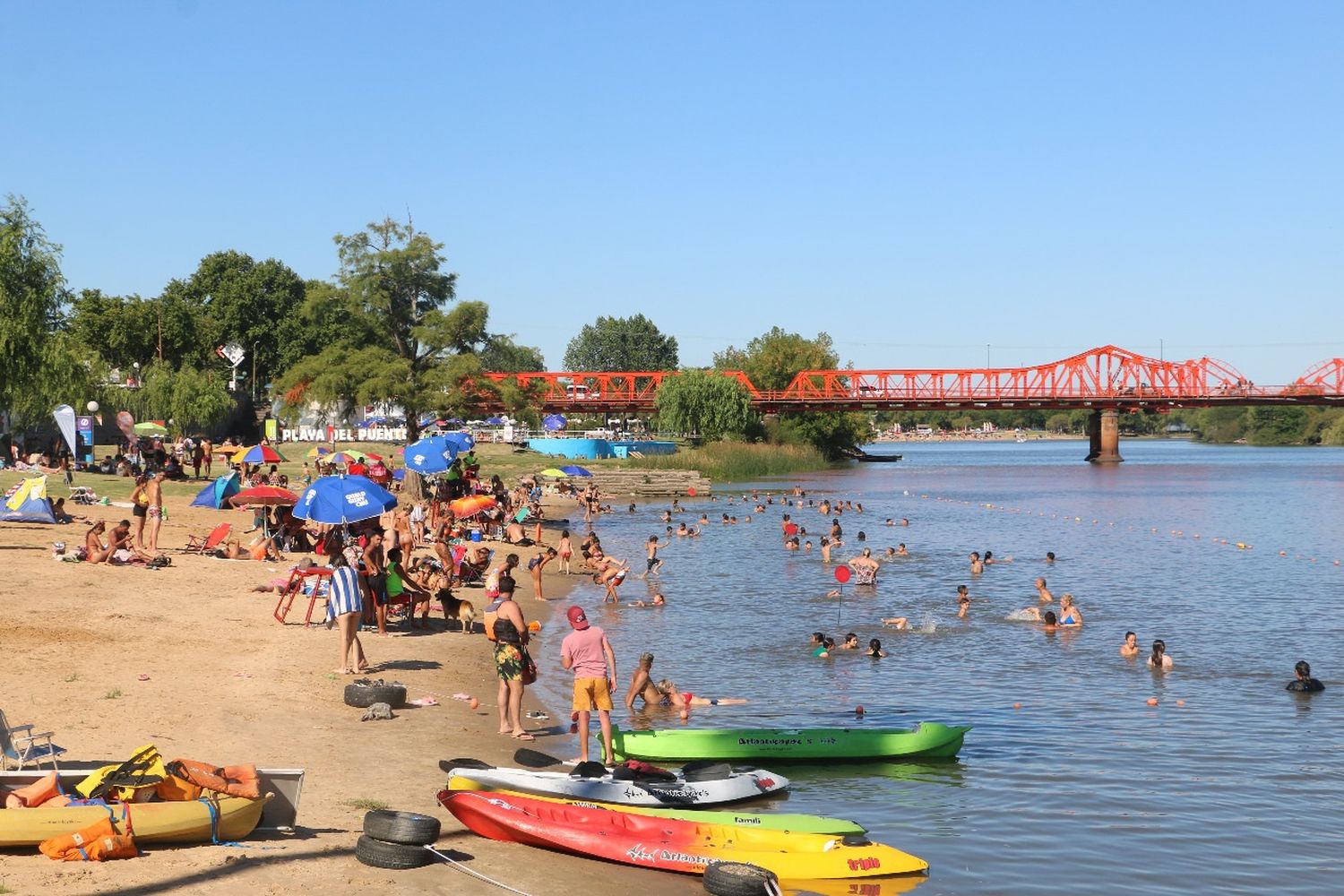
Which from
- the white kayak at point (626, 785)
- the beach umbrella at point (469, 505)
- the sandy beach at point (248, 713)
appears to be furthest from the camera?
the beach umbrella at point (469, 505)

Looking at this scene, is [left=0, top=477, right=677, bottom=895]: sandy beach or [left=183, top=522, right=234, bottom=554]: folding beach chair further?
[left=183, top=522, right=234, bottom=554]: folding beach chair

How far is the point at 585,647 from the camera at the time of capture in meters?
13.1

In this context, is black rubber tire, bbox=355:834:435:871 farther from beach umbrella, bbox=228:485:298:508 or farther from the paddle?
beach umbrella, bbox=228:485:298:508

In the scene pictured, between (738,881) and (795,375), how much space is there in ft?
391

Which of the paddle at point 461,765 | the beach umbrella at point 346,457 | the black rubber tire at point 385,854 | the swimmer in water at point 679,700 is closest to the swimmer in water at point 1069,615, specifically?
the swimmer in water at point 679,700

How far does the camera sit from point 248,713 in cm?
1320

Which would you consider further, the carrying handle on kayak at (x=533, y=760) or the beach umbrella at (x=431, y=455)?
the beach umbrella at (x=431, y=455)

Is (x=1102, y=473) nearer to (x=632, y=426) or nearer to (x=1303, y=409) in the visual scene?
(x=632, y=426)

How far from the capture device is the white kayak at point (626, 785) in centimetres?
1108

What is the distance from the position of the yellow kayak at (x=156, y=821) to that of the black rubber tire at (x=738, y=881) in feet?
11.4

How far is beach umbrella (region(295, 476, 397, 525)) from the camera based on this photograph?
1967 cm

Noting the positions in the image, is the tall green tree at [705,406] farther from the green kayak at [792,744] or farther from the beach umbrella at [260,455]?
the green kayak at [792,744]

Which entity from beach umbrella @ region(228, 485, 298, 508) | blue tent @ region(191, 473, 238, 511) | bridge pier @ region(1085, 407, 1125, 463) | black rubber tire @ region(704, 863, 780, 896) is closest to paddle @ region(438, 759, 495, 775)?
black rubber tire @ region(704, 863, 780, 896)

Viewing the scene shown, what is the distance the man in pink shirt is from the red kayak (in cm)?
244
